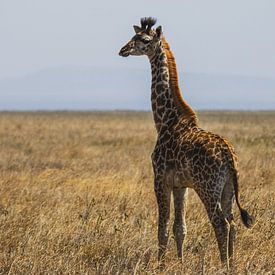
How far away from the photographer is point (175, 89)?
7.66m

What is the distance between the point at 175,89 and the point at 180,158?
110 cm

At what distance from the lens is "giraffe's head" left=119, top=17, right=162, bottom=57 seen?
7.69 m

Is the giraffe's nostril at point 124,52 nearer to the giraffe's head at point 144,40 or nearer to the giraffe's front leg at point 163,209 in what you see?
the giraffe's head at point 144,40

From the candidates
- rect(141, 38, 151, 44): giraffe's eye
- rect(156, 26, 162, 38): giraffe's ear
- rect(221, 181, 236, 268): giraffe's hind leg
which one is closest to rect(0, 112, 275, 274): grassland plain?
rect(221, 181, 236, 268): giraffe's hind leg

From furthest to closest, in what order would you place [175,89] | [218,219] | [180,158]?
[175,89]
[180,158]
[218,219]

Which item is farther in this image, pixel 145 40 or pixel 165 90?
pixel 165 90

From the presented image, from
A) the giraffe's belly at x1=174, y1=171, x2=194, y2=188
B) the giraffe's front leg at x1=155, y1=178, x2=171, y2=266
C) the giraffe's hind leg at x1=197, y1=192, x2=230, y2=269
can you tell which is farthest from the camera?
the giraffe's front leg at x1=155, y1=178, x2=171, y2=266

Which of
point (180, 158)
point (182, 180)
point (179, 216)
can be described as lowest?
point (179, 216)

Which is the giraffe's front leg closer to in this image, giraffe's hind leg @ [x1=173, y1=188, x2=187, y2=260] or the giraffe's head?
giraffe's hind leg @ [x1=173, y1=188, x2=187, y2=260]

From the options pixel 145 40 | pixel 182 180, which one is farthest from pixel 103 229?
pixel 145 40

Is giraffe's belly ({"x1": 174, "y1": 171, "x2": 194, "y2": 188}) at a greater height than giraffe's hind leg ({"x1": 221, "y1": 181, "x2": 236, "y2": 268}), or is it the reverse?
giraffe's belly ({"x1": 174, "y1": 171, "x2": 194, "y2": 188})

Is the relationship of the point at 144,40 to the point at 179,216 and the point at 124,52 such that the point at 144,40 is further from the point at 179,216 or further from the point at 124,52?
the point at 179,216

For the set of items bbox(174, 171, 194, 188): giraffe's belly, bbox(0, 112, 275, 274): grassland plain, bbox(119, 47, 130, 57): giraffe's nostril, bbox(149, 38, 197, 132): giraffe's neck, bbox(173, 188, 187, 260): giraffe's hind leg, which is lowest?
bbox(0, 112, 275, 274): grassland plain

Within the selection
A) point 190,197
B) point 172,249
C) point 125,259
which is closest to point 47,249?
point 125,259
